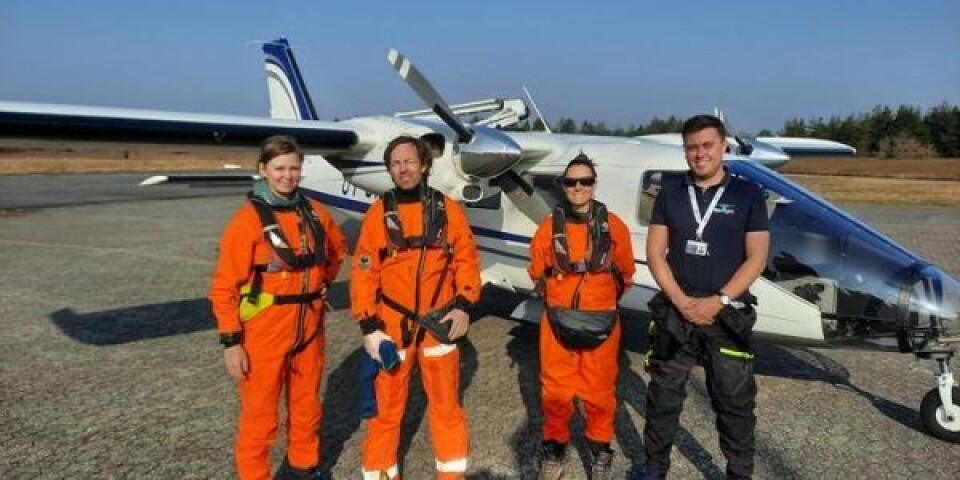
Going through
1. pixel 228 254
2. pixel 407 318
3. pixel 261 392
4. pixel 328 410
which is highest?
pixel 228 254

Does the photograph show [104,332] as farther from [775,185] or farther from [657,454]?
[775,185]

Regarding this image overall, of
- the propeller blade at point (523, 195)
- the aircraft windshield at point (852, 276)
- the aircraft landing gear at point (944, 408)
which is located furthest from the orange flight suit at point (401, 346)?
the aircraft landing gear at point (944, 408)

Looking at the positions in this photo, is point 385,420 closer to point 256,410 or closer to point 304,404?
point 304,404

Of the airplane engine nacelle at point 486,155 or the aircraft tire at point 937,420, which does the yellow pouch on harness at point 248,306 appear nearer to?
the airplane engine nacelle at point 486,155

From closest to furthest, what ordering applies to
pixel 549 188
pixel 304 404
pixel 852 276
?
1. pixel 304 404
2. pixel 852 276
3. pixel 549 188

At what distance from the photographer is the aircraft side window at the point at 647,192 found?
18.5ft

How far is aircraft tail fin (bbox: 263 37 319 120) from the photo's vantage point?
35.3 feet

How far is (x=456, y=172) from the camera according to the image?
5738mm

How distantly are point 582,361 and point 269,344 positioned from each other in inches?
68.1

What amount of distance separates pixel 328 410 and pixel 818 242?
12.2 ft

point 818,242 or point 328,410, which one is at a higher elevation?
point 818,242

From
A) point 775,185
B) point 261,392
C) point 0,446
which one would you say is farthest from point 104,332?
point 775,185

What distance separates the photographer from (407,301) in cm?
342

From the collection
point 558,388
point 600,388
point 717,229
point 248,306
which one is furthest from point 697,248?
point 248,306
